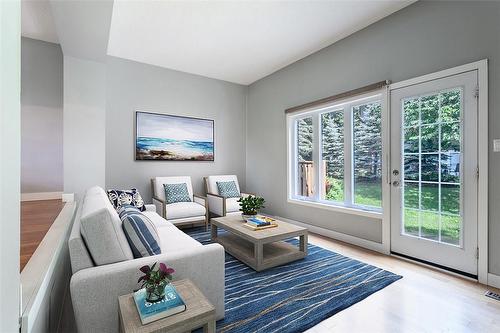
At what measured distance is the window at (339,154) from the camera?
3.17 m

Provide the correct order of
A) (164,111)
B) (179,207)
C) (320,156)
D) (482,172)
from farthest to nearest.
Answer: (164,111), (320,156), (179,207), (482,172)

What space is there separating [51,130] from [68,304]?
293 centimetres

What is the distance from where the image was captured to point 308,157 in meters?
4.14

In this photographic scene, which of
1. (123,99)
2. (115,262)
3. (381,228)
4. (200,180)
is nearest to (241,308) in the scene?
(115,262)

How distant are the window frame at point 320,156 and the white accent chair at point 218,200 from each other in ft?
3.29

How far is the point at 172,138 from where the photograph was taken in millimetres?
4531

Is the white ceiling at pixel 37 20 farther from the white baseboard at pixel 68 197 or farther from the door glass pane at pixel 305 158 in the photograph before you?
the door glass pane at pixel 305 158

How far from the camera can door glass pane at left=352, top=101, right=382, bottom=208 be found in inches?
122

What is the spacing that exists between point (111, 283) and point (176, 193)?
2818mm

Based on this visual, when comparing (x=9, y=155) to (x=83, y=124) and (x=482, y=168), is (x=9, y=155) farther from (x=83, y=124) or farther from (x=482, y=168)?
(x=83, y=124)

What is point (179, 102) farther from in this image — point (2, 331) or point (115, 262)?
point (2, 331)

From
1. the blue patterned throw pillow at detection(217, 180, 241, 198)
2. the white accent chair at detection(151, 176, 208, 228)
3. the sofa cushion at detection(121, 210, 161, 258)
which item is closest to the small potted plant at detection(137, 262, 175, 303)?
the sofa cushion at detection(121, 210, 161, 258)

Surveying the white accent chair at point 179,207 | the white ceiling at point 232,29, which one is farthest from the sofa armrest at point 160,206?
the white ceiling at point 232,29

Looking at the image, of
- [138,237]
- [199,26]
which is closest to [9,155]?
[138,237]
